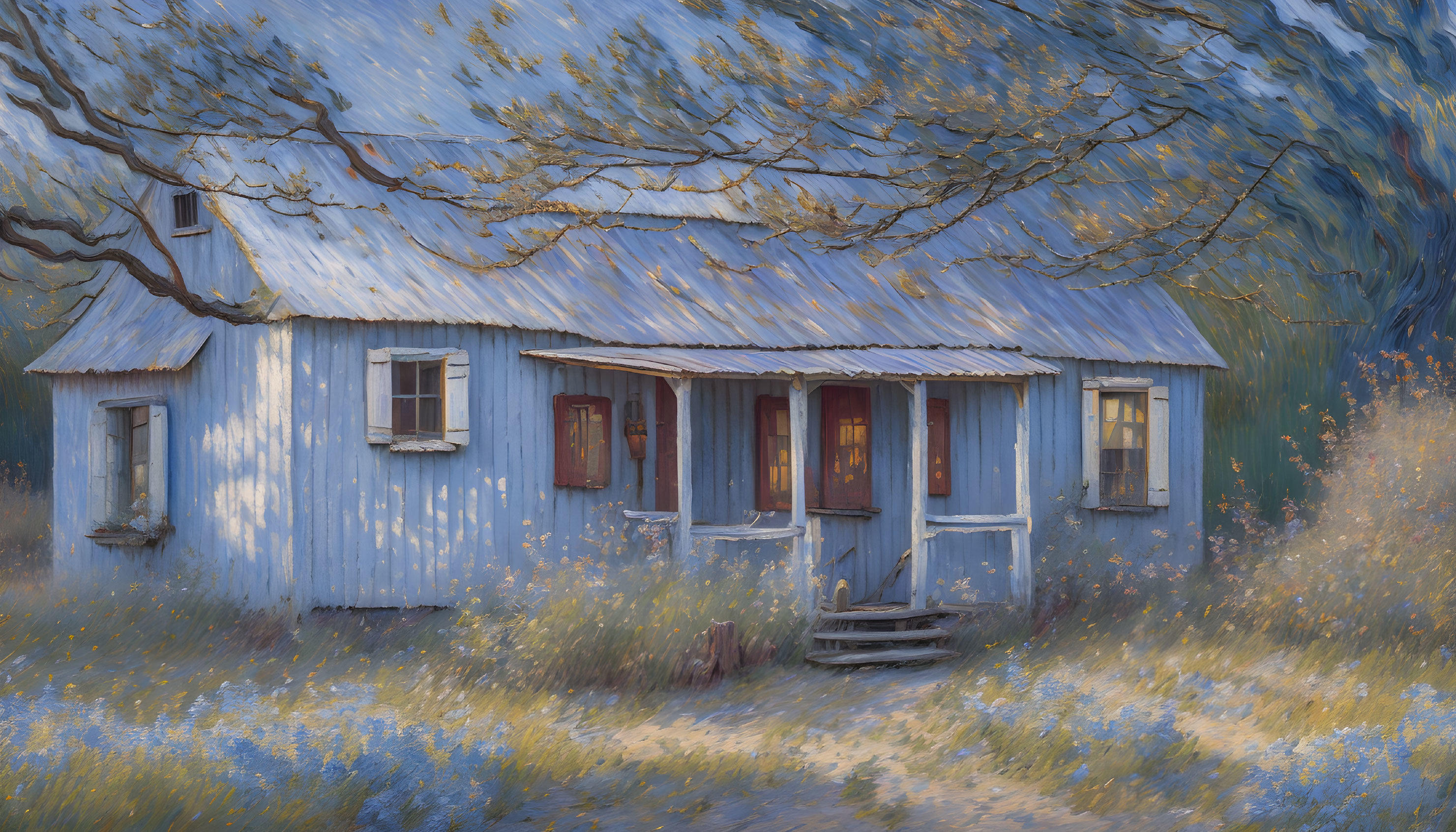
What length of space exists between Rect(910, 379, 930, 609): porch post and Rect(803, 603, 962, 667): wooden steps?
0.73ft

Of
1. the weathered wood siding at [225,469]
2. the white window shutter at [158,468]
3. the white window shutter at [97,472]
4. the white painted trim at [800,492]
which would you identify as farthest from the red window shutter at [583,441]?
the white window shutter at [97,472]

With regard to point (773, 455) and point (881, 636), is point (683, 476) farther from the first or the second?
point (881, 636)

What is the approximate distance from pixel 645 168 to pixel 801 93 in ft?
8.36

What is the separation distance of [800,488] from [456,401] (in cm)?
338

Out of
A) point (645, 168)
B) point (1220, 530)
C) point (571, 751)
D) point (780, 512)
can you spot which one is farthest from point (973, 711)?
point (1220, 530)

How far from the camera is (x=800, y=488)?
13.0 metres

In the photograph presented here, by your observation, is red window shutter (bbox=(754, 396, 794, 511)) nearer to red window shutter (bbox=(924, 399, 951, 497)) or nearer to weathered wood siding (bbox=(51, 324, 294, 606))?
red window shutter (bbox=(924, 399, 951, 497))

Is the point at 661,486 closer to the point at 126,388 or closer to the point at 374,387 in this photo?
the point at 374,387

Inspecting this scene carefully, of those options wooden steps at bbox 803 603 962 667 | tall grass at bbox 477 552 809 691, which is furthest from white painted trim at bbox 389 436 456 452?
wooden steps at bbox 803 603 962 667

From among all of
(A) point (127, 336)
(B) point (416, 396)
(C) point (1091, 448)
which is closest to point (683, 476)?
(B) point (416, 396)

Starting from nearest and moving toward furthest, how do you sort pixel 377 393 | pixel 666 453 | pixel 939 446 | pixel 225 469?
pixel 377 393 → pixel 225 469 → pixel 666 453 → pixel 939 446

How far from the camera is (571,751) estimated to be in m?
8.84

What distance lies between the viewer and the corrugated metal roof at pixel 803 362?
1262 cm

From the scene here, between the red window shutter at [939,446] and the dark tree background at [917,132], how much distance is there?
1790 mm
